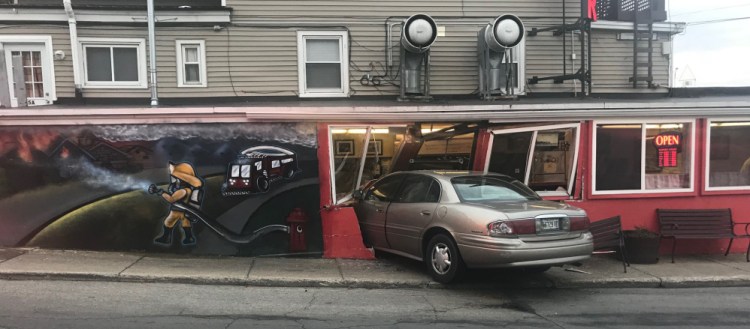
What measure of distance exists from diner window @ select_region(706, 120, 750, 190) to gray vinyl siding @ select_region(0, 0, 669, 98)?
3.54 metres

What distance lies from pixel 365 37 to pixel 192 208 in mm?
5925

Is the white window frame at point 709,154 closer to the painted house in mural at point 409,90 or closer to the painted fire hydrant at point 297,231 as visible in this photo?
the painted house in mural at point 409,90

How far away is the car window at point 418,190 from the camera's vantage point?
7.10 meters

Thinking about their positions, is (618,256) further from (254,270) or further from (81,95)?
(81,95)

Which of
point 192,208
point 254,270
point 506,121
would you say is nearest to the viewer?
point 254,270

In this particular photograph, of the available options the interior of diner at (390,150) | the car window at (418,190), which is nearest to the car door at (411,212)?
the car window at (418,190)

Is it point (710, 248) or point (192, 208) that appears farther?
point (710, 248)

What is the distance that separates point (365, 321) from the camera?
208 inches

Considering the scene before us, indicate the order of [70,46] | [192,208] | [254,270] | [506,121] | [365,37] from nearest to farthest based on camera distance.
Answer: [254,270] < [192,208] < [506,121] < [70,46] < [365,37]

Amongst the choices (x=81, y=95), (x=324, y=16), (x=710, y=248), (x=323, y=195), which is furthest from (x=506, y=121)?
(x=81, y=95)

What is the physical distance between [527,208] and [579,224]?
747mm

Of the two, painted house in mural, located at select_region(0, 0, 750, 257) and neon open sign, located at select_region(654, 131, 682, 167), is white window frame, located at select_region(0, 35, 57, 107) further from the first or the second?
neon open sign, located at select_region(654, 131, 682, 167)

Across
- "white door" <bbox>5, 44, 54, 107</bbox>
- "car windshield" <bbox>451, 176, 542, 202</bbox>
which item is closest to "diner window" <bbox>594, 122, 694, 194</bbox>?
"car windshield" <bbox>451, 176, 542, 202</bbox>

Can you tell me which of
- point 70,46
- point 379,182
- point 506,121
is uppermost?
point 70,46
